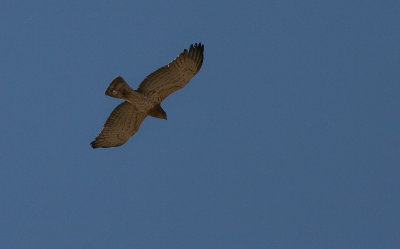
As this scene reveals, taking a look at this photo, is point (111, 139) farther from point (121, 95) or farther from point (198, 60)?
point (198, 60)

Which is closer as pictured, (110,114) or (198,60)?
(198,60)

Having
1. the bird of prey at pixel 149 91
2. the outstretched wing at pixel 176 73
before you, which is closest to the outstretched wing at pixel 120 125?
the bird of prey at pixel 149 91

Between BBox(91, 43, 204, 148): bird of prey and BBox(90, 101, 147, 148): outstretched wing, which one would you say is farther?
BBox(90, 101, 147, 148): outstretched wing

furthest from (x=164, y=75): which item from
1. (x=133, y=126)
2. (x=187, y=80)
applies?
(x=133, y=126)

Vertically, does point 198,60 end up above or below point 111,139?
above

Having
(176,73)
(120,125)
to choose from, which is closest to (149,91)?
(176,73)

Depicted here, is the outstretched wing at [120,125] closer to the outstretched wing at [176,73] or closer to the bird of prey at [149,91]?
the bird of prey at [149,91]

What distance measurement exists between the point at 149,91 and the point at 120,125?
52.2 inches

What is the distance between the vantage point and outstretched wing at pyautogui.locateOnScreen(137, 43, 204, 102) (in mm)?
15727

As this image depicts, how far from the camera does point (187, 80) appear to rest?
16.0 meters

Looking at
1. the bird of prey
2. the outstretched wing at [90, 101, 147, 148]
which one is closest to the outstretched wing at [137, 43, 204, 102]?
the bird of prey

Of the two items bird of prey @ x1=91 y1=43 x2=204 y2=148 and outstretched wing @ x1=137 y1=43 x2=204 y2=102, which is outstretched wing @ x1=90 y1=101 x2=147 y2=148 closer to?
bird of prey @ x1=91 y1=43 x2=204 y2=148

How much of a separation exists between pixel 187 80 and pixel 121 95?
142 cm

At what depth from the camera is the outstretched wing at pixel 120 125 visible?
16.8 meters
